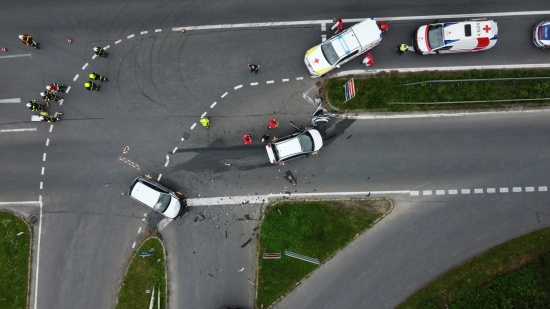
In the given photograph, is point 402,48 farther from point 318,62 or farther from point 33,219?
point 33,219

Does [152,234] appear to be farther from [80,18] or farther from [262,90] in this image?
[80,18]

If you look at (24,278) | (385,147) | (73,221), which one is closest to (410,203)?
(385,147)

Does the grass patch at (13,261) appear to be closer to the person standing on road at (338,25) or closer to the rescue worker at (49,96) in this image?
the rescue worker at (49,96)

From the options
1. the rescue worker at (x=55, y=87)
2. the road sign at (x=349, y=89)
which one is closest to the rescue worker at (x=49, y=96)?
the rescue worker at (x=55, y=87)

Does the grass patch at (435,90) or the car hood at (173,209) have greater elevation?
the grass patch at (435,90)

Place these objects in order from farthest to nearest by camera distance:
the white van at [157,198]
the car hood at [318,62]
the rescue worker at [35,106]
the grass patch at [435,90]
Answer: the rescue worker at [35,106] → the grass patch at [435,90] → the white van at [157,198] → the car hood at [318,62]

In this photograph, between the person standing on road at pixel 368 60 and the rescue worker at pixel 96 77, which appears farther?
the person standing on road at pixel 368 60

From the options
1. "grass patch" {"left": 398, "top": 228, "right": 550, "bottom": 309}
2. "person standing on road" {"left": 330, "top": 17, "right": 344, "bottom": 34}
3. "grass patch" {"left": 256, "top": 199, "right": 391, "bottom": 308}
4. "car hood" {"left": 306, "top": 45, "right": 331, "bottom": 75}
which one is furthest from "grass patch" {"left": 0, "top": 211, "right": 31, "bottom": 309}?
"grass patch" {"left": 398, "top": 228, "right": 550, "bottom": 309}
